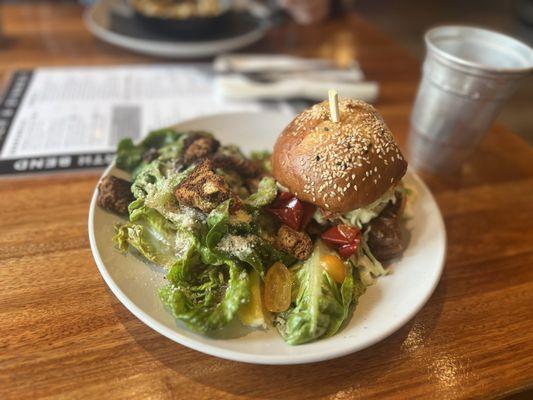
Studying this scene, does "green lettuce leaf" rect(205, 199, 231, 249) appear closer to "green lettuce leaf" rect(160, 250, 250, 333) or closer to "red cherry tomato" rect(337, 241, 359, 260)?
"green lettuce leaf" rect(160, 250, 250, 333)

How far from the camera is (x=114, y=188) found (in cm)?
128

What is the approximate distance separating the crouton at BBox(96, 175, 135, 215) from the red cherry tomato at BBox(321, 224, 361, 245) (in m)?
0.59

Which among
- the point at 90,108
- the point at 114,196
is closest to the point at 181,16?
the point at 90,108

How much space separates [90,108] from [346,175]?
137cm

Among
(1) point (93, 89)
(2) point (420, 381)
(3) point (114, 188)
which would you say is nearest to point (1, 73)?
(1) point (93, 89)

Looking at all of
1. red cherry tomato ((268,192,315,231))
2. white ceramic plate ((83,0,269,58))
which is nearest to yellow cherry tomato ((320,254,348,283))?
red cherry tomato ((268,192,315,231))

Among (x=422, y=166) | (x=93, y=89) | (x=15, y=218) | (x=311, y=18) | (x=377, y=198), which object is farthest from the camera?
(x=311, y=18)

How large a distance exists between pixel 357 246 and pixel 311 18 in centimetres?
216

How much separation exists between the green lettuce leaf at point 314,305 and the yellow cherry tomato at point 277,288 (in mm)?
20

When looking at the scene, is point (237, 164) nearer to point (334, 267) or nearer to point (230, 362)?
point (334, 267)

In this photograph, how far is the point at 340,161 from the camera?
119cm

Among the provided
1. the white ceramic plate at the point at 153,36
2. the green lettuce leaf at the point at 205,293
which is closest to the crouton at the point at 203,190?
the green lettuce leaf at the point at 205,293

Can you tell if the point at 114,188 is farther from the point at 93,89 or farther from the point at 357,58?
the point at 357,58

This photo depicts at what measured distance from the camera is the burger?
1.19 meters
